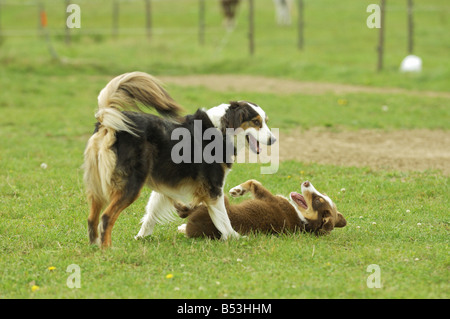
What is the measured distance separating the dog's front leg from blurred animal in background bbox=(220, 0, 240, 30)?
23.0m

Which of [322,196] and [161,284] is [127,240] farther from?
[322,196]

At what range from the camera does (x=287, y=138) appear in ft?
37.5

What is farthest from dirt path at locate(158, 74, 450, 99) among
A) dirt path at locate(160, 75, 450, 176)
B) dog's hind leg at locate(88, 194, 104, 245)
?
dog's hind leg at locate(88, 194, 104, 245)

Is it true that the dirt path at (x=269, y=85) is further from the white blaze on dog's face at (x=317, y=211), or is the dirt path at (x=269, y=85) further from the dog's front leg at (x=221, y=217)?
the dog's front leg at (x=221, y=217)

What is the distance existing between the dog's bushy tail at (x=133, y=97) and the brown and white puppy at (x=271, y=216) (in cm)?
118

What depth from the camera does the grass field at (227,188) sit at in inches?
196

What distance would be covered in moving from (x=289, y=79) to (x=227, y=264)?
1329 cm

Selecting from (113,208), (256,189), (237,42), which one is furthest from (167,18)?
(113,208)

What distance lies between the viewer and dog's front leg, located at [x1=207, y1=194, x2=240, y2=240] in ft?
19.8

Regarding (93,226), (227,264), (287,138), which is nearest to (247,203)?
(227,264)

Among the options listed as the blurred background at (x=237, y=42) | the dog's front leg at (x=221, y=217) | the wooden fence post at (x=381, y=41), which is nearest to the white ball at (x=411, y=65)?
the blurred background at (x=237, y=42)

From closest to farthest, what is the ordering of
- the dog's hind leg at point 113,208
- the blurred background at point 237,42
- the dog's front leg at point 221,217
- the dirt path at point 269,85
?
the dog's hind leg at point 113,208, the dog's front leg at point 221,217, the dirt path at point 269,85, the blurred background at point 237,42

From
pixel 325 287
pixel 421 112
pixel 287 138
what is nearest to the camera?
pixel 325 287

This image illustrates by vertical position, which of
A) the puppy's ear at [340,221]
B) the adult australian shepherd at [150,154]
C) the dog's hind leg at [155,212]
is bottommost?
the puppy's ear at [340,221]
